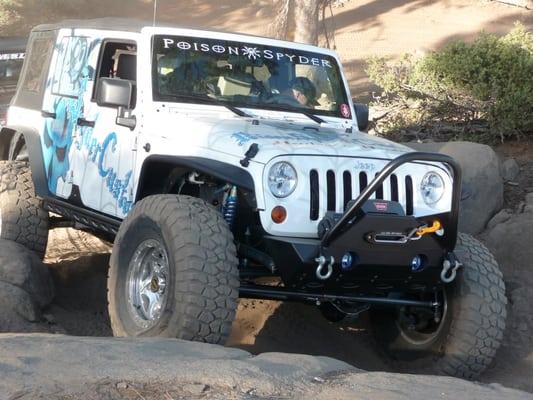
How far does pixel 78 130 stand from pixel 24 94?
142 cm

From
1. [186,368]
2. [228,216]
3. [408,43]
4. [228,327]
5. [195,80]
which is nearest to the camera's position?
[186,368]

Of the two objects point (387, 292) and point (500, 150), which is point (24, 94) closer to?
point (387, 292)

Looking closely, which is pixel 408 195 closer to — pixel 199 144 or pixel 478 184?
pixel 199 144

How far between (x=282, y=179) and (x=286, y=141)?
1.06 feet

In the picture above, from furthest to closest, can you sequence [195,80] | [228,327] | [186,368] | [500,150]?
[500,150], [195,80], [228,327], [186,368]

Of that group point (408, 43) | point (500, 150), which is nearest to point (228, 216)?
point (500, 150)

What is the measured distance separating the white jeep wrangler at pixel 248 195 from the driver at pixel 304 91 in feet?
0.05

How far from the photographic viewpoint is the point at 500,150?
30.5ft

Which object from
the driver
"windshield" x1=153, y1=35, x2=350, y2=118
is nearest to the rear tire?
"windshield" x1=153, y1=35, x2=350, y2=118

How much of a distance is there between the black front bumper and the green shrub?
14.4ft

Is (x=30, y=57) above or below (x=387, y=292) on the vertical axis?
above

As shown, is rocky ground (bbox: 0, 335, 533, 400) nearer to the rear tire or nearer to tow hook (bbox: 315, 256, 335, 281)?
tow hook (bbox: 315, 256, 335, 281)

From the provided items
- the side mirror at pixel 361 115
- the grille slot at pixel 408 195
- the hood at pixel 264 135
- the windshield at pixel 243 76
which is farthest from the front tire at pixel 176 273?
the side mirror at pixel 361 115

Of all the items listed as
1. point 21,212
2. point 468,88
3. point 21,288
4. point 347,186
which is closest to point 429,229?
point 347,186
